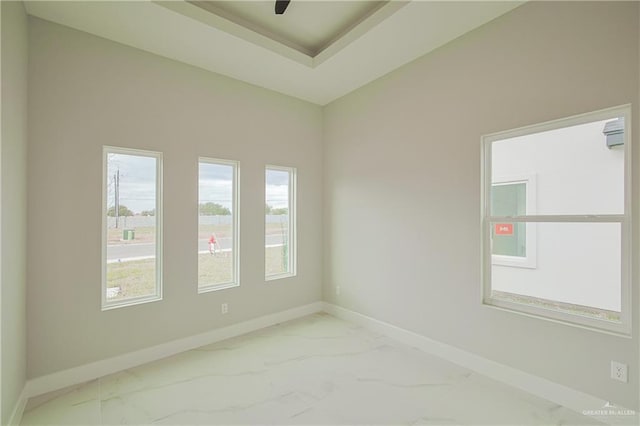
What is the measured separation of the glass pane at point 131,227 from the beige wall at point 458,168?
234 cm

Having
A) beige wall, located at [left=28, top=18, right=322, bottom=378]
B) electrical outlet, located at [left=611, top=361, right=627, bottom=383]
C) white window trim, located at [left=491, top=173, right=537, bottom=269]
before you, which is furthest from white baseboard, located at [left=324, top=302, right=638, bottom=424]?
beige wall, located at [left=28, top=18, right=322, bottom=378]

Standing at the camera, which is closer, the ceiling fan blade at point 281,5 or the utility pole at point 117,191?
the ceiling fan blade at point 281,5

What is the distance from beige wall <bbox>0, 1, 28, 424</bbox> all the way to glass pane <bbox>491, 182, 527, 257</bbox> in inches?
147

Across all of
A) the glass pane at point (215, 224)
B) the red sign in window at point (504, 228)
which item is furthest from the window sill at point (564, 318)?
the glass pane at point (215, 224)

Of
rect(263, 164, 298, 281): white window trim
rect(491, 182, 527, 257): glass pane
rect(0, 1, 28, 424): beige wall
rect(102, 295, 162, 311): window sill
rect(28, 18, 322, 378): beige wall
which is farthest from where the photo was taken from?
rect(263, 164, 298, 281): white window trim

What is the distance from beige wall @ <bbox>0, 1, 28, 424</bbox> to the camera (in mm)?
1879

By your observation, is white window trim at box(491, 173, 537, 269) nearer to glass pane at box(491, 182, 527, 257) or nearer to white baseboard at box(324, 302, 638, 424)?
glass pane at box(491, 182, 527, 257)

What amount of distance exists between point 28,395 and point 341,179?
12.4 ft

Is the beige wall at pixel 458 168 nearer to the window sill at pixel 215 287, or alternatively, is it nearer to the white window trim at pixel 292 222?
the white window trim at pixel 292 222

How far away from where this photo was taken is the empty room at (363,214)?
2100mm

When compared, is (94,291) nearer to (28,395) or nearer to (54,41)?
(28,395)

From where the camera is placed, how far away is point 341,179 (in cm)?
420

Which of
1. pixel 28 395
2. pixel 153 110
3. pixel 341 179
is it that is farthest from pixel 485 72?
pixel 28 395

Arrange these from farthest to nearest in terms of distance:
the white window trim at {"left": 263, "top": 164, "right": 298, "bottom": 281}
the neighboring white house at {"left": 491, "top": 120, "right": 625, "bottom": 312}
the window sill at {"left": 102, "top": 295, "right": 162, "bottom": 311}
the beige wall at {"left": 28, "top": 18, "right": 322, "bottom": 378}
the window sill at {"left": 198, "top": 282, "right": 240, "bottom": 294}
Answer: the white window trim at {"left": 263, "top": 164, "right": 298, "bottom": 281}, the window sill at {"left": 198, "top": 282, "right": 240, "bottom": 294}, the window sill at {"left": 102, "top": 295, "right": 162, "bottom": 311}, the beige wall at {"left": 28, "top": 18, "right": 322, "bottom": 378}, the neighboring white house at {"left": 491, "top": 120, "right": 625, "bottom": 312}
